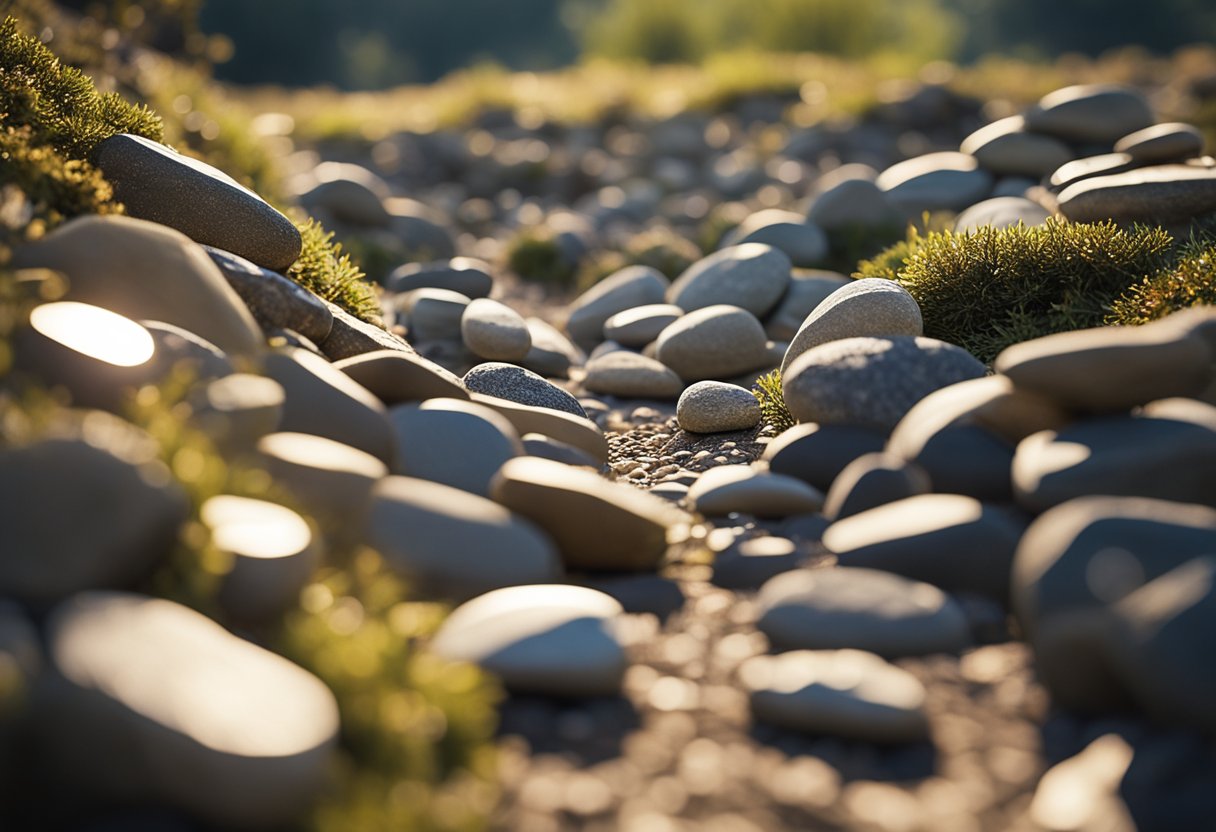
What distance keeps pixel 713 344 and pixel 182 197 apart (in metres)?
2.95

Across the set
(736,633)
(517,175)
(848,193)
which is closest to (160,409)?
(736,633)

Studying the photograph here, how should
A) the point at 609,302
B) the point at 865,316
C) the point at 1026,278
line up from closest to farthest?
the point at 865,316
the point at 1026,278
the point at 609,302

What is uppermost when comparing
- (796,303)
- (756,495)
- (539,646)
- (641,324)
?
(796,303)

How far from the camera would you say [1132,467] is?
304cm

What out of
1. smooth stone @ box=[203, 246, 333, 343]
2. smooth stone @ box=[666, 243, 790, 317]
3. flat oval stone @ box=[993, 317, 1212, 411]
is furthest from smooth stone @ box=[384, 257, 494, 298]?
flat oval stone @ box=[993, 317, 1212, 411]

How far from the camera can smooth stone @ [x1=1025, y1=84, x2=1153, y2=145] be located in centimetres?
780

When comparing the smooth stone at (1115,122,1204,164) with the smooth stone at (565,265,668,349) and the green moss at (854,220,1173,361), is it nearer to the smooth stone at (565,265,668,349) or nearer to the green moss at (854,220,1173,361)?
the green moss at (854,220,1173,361)

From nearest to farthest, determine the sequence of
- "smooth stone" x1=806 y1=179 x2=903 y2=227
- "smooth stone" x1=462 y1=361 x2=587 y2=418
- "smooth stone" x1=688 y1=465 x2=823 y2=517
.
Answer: "smooth stone" x1=688 y1=465 x2=823 y2=517 < "smooth stone" x1=462 y1=361 x2=587 y2=418 < "smooth stone" x1=806 y1=179 x2=903 y2=227

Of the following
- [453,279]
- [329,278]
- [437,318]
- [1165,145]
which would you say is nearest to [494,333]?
[437,318]

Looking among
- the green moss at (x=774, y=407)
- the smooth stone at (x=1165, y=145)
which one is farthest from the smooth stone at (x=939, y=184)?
the green moss at (x=774, y=407)

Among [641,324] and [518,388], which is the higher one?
[641,324]

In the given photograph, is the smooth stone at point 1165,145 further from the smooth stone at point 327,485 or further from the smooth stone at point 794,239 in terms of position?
the smooth stone at point 327,485

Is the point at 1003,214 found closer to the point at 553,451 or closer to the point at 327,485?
the point at 553,451

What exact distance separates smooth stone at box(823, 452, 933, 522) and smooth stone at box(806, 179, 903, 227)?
5.46 metres
